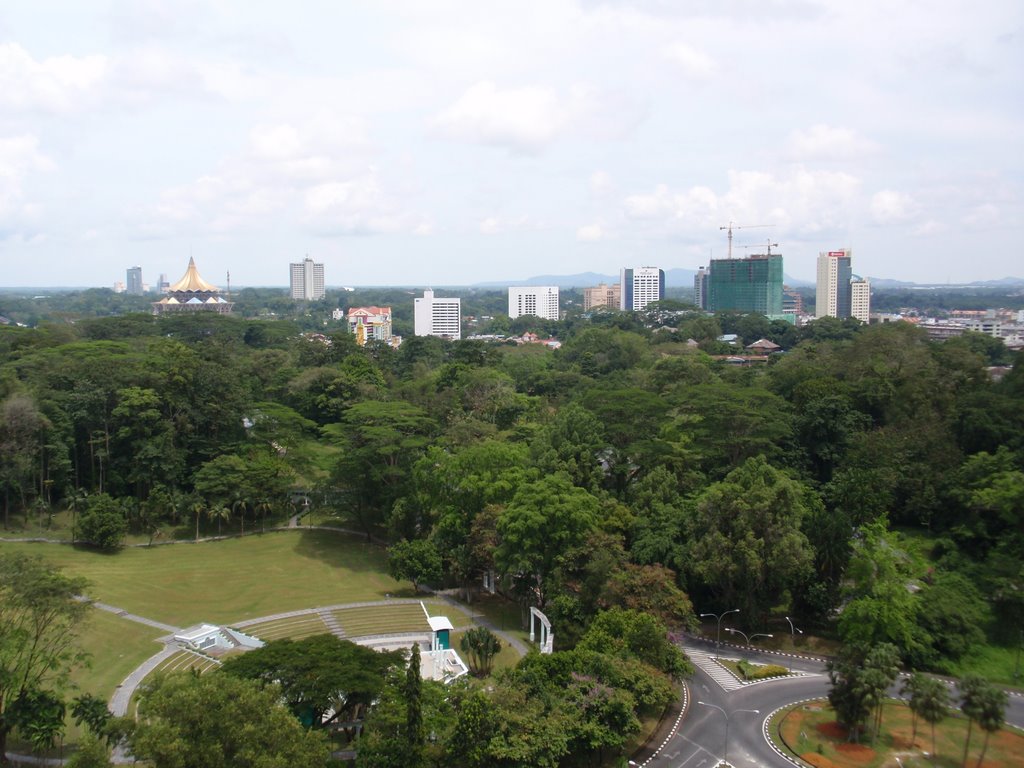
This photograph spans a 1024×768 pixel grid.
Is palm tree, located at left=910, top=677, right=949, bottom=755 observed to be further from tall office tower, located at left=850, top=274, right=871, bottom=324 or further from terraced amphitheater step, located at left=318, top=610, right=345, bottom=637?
tall office tower, located at left=850, top=274, right=871, bottom=324

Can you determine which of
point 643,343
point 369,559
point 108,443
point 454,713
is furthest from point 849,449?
point 643,343

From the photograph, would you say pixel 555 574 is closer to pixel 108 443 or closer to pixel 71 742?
pixel 71 742

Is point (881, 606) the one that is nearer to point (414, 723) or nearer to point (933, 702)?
point (933, 702)

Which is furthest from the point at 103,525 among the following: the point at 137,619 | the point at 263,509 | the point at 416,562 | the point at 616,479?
the point at 616,479

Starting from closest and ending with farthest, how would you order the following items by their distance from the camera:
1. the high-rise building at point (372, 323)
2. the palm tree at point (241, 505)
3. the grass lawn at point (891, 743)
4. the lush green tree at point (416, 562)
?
the grass lawn at point (891, 743) < the lush green tree at point (416, 562) < the palm tree at point (241, 505) < the high-rise building at point (372, 323)

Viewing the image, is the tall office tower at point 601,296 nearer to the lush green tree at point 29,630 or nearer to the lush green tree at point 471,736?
the lush green tree at point 29,630

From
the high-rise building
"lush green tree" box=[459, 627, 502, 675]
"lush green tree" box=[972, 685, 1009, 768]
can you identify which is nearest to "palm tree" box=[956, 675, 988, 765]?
"lush green tree" box=[972, 685, 1009, 768]

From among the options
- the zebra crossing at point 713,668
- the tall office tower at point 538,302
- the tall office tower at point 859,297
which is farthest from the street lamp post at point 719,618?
the tall office tower at point 538,302

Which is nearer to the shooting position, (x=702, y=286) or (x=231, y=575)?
(x=231, y=575)
